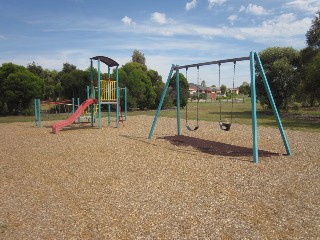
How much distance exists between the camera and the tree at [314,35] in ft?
80.1

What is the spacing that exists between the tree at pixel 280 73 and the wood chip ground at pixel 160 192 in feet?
59.7

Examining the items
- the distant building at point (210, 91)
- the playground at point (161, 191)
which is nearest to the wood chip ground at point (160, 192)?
the playground at point (161, 191)

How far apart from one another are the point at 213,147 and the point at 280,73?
63.7ft

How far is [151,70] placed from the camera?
42.1m

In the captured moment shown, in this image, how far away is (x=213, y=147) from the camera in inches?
390

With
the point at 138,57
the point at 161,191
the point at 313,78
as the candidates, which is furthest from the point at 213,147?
the point at 138,57

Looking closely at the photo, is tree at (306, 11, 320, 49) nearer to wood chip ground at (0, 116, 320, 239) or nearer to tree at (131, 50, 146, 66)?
wood chip ground at (0, 116, 320, 239)

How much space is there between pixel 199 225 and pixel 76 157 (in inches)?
212

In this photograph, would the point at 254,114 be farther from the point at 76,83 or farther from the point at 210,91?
the point at 76,83

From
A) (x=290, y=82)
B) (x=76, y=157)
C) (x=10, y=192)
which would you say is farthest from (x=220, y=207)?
(x=290, y=82)

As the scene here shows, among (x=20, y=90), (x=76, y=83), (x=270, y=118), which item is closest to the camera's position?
(x=270, y=118)

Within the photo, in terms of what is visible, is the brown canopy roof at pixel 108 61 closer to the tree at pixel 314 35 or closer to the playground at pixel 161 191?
the playground at pixel 161 191

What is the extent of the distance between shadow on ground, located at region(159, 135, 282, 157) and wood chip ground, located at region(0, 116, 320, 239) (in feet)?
0.17

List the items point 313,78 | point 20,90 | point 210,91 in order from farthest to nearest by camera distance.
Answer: point 20,90 → point 210,91 → point 313,78
